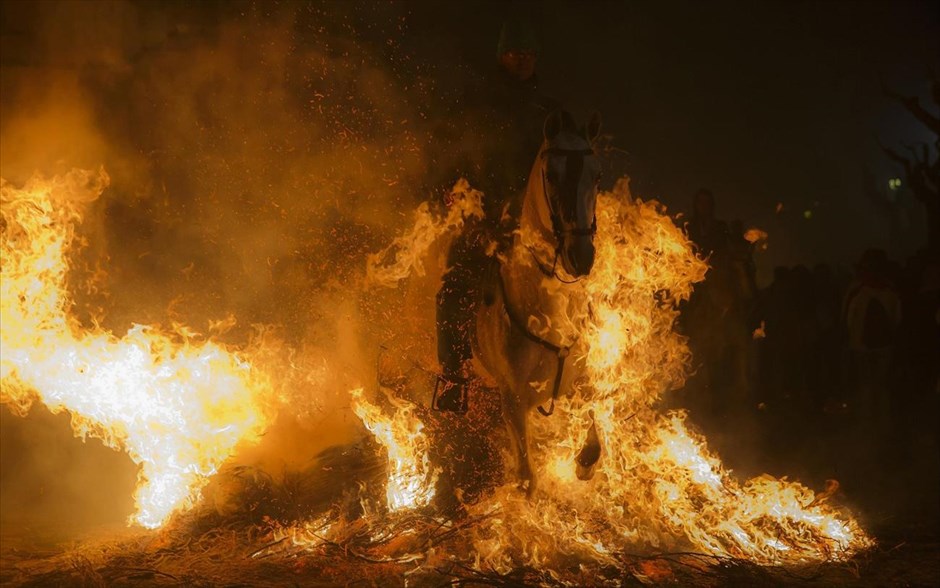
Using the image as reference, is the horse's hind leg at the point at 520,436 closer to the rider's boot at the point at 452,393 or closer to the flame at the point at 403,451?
the rider's boot at the point at 452,393

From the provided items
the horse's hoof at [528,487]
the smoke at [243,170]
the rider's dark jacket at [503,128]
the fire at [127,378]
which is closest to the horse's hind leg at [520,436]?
the horse's hoof at [528,487]

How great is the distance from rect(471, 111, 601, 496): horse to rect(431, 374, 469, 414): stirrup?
24 centimetres

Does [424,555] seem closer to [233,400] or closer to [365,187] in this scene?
[233,400]

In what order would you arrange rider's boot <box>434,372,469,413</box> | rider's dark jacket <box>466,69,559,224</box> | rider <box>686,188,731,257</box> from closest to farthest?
rider's boot <box>434,372,469,413</box> → rider's dark jacket <box>466,69,559,224</box> → rider <box>686,188,731,257</box>

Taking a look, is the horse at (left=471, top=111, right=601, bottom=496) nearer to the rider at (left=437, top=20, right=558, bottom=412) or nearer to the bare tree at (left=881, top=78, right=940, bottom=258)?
the rider at (left=437, top=20, right=558, bottom=412)

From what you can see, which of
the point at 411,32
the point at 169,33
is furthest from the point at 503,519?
the point at 169,33

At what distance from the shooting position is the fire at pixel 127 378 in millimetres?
7078

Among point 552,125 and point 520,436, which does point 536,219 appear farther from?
point 520,436

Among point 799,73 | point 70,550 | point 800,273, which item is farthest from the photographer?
point 799,73

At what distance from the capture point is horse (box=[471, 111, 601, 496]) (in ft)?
17.5

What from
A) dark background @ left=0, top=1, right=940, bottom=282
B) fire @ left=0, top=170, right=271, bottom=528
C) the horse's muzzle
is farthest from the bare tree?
fire @ left=0, top=170, right=271, bottom=528

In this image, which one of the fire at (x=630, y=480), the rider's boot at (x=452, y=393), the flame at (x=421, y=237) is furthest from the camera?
the flame at (x=421, y=237)

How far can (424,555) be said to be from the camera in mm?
6102

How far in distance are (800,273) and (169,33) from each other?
36.1 feet
